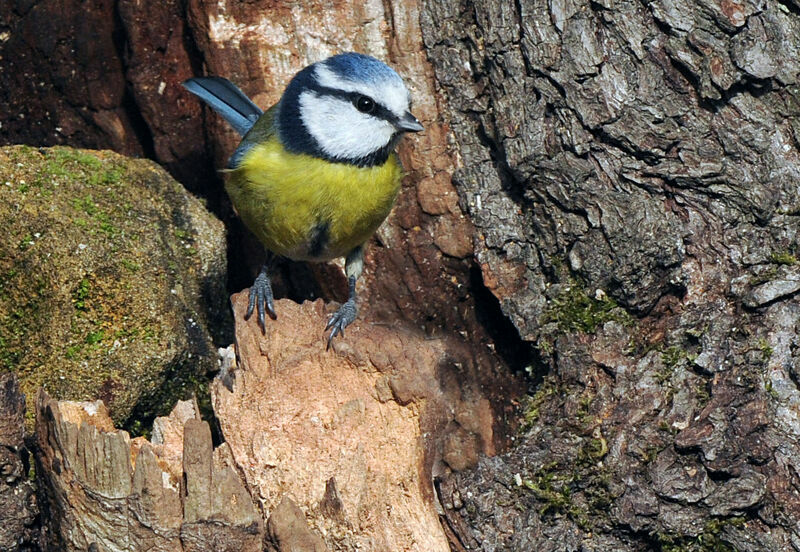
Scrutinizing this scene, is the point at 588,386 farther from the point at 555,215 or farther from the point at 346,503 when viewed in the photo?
the point at 346,503

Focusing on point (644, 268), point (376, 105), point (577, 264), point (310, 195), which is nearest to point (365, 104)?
point (376, 105)

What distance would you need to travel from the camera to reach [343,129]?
8.60ft

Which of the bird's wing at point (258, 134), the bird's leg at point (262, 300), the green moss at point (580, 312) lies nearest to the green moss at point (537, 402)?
the green moss at point (580, 312)

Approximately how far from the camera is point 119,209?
2.91m

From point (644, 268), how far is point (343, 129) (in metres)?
1.00

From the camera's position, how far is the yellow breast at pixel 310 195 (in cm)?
263

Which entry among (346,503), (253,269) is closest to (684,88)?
(346,503)

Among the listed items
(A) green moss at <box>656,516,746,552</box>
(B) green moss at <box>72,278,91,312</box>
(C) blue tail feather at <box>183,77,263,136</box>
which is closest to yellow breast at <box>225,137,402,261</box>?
(C) blue tail feather at <box>183,77,263,136</box>

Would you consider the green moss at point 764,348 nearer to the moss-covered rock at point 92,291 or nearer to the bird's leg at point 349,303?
the bird's leg at point 349,303

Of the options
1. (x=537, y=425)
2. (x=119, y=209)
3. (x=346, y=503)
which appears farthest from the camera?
(x=119, y=209)

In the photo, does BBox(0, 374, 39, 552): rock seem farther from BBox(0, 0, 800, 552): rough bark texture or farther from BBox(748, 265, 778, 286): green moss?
BBox(748, 265, 778, 286): green moss

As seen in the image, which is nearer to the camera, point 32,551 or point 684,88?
point 32,551

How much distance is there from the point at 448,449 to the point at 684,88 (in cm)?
127

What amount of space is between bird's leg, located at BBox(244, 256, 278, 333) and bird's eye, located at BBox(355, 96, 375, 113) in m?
0.66
